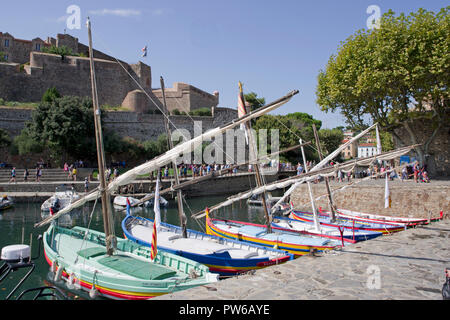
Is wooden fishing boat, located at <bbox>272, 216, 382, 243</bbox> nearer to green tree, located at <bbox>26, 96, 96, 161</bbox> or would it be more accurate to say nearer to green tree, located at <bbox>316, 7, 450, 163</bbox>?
green tree, located at <bbox>316, 7, 450, 163</bbox>

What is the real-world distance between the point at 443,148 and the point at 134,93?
4024cm

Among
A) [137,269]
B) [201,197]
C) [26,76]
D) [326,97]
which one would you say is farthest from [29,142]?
[137,269]

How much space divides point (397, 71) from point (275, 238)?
15.5 m

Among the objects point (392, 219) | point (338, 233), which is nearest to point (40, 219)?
point (338, 233)

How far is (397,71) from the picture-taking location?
22.0 meters

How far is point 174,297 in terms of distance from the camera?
573 cm

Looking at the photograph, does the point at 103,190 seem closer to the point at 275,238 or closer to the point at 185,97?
the point at 275,238

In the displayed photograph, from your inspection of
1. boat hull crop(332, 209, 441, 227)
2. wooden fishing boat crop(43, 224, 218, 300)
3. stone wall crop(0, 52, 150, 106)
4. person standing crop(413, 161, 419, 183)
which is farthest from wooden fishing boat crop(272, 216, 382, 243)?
stone wall crop(0, 52, 150, 106)

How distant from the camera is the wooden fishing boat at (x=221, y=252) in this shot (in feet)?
33.6

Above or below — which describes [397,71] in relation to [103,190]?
above

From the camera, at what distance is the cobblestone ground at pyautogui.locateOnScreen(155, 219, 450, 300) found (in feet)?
19.2

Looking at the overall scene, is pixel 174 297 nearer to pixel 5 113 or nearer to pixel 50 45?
pixel 5 113

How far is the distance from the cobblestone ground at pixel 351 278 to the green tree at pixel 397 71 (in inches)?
634

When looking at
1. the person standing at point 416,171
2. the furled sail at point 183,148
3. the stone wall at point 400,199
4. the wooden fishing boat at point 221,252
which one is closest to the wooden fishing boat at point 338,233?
the stone wall at point 400,199
